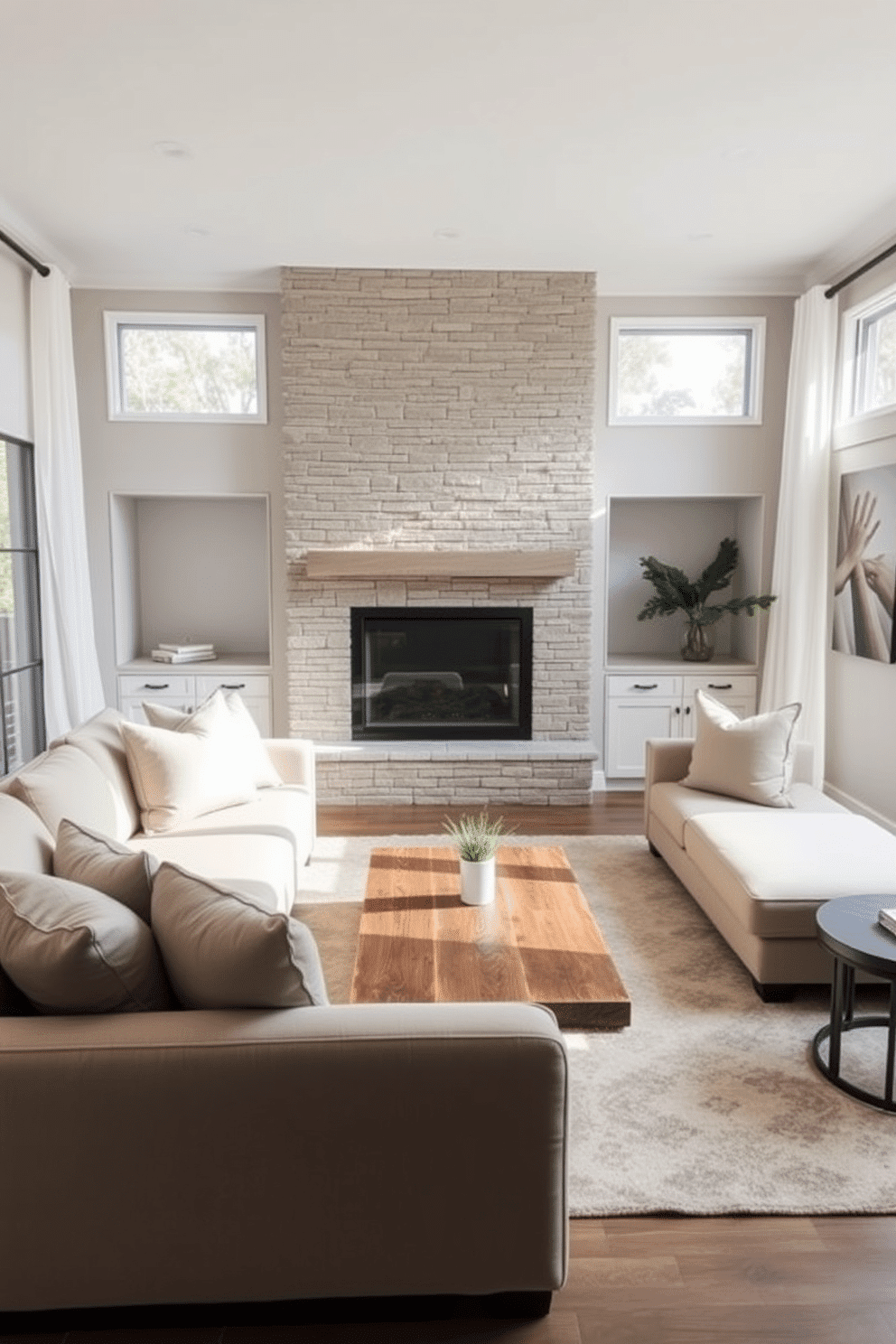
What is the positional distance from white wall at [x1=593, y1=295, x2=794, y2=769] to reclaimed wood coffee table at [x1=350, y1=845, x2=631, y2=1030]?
3.06m

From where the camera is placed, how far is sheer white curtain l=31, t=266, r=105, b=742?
5309 mm

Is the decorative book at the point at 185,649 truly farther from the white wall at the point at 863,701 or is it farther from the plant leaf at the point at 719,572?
the white wall at the point at 863,701

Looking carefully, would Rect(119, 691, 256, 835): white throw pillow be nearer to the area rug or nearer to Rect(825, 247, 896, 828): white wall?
the area rug

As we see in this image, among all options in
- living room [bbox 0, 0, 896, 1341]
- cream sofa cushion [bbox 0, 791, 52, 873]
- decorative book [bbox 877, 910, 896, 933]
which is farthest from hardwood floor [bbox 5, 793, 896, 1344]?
living room [bbox 0, 0, 896, 1341]

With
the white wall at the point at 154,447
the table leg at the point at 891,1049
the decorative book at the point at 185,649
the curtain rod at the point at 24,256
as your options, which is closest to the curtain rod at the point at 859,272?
the white wall at the point at 154,447

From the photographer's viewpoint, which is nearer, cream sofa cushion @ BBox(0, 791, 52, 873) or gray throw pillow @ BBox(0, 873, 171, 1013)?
gray throw pillow @ BBox(0, 873, 171, 1013)

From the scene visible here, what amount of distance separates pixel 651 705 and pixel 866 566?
1520mm

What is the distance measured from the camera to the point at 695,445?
234 inches

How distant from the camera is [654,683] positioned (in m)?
5.99

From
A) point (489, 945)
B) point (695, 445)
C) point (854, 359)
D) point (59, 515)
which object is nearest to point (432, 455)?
point (695, 445)

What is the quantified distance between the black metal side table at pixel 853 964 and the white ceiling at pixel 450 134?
8.73 feet

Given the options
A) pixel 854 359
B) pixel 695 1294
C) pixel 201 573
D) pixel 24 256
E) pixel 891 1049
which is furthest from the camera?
pixel 201 573

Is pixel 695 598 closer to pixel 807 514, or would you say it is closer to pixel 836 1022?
pixel 807 514

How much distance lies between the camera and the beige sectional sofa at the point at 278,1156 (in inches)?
64.8
